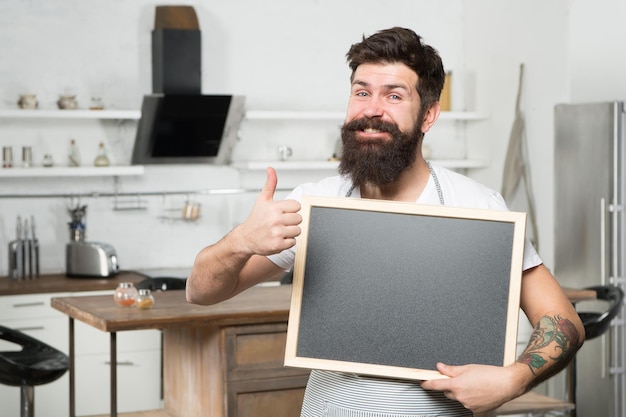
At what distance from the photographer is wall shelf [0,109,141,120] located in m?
5.56

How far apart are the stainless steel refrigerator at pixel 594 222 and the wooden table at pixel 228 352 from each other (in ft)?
7.31

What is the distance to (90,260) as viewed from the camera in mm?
5594

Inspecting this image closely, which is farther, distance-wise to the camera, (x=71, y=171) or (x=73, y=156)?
(x=73, y=156)

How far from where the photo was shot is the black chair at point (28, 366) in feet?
12.6

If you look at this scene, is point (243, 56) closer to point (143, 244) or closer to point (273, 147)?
point (273, 147)

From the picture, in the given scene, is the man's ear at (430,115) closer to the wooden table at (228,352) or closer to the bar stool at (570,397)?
the wooden table at (228,352)

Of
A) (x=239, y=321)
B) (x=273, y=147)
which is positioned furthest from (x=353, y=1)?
(x=239, y=321)

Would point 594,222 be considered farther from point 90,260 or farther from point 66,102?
point 66,102

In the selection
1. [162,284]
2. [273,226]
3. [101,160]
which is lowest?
[162,284]

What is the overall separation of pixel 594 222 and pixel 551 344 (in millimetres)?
3597

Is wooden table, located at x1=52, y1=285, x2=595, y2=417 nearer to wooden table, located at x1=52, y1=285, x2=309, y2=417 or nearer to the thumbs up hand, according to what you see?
wooden table, located at x1=52, y1=285, x2=309, y2=417

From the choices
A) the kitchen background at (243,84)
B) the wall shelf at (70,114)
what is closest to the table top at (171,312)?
the wall shelf at (70,114)

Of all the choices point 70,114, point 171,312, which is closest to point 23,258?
point 70,114

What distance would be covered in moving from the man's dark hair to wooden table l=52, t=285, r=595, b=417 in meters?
→ 1.70
